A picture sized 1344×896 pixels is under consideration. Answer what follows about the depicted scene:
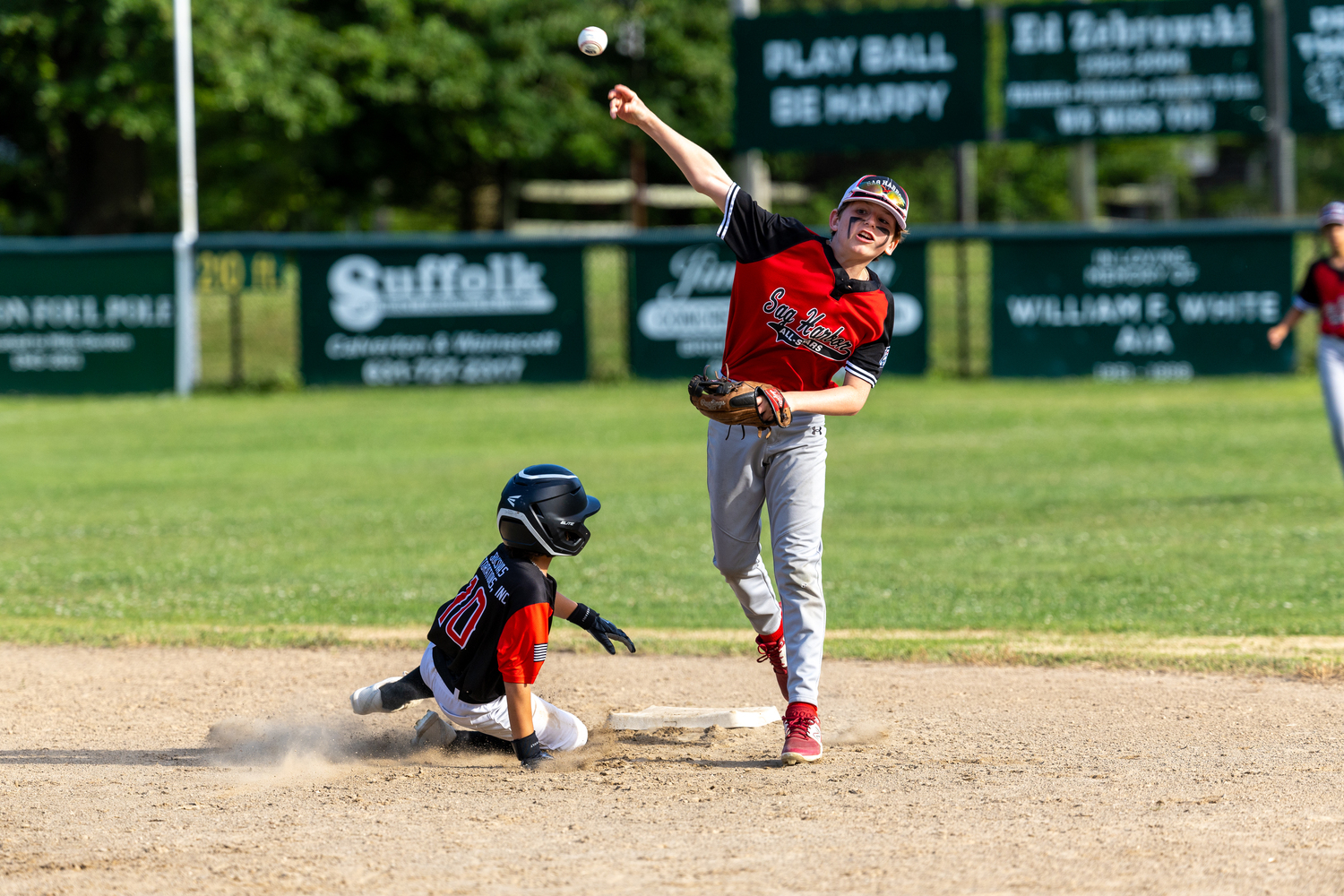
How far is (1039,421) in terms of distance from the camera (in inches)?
643

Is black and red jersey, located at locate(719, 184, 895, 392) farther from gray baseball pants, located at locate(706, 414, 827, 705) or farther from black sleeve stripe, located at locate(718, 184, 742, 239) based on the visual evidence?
gray baseball pants, located at locate(706, 414, 827, 705)

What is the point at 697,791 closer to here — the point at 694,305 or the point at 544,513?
the point at 544,513

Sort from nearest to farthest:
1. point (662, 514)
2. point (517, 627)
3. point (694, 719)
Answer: point (517, 627), point (694, 719), point (662, 514)

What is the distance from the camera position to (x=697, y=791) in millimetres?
4828

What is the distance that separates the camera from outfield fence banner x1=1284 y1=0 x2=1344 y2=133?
1930 centimetres

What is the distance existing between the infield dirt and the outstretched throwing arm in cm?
197

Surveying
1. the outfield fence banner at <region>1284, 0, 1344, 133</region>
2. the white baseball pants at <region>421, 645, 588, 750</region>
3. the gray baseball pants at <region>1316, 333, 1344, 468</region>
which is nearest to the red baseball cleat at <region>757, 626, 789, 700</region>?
the white baseball pants at <region>421, 645, 588, 750</region>

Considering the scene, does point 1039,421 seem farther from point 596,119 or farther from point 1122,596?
point 596,119

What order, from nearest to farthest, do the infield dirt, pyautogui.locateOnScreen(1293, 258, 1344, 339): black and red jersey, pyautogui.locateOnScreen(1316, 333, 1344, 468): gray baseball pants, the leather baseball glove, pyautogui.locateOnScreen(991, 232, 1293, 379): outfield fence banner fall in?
the infield dirt → the leather baseball glove → pyautogui.locateOnScreen(1316, 333, 1344, 468): gray baseball pants → pyautogui.locateOnScreen(1293, 258, 1344, 339): black and red jersey → pyautogui.locateOnScreen(991, 232, 1293, 379): outfield fence banner

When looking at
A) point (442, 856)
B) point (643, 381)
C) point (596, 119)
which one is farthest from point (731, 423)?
point (596, 119)

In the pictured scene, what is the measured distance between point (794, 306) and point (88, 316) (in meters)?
17.2

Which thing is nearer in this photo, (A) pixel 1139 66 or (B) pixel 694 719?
(B) pixel 694 719

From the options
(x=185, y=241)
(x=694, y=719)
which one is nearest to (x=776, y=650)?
(x=694, y=719)

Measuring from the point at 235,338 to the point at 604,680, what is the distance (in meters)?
15.3
